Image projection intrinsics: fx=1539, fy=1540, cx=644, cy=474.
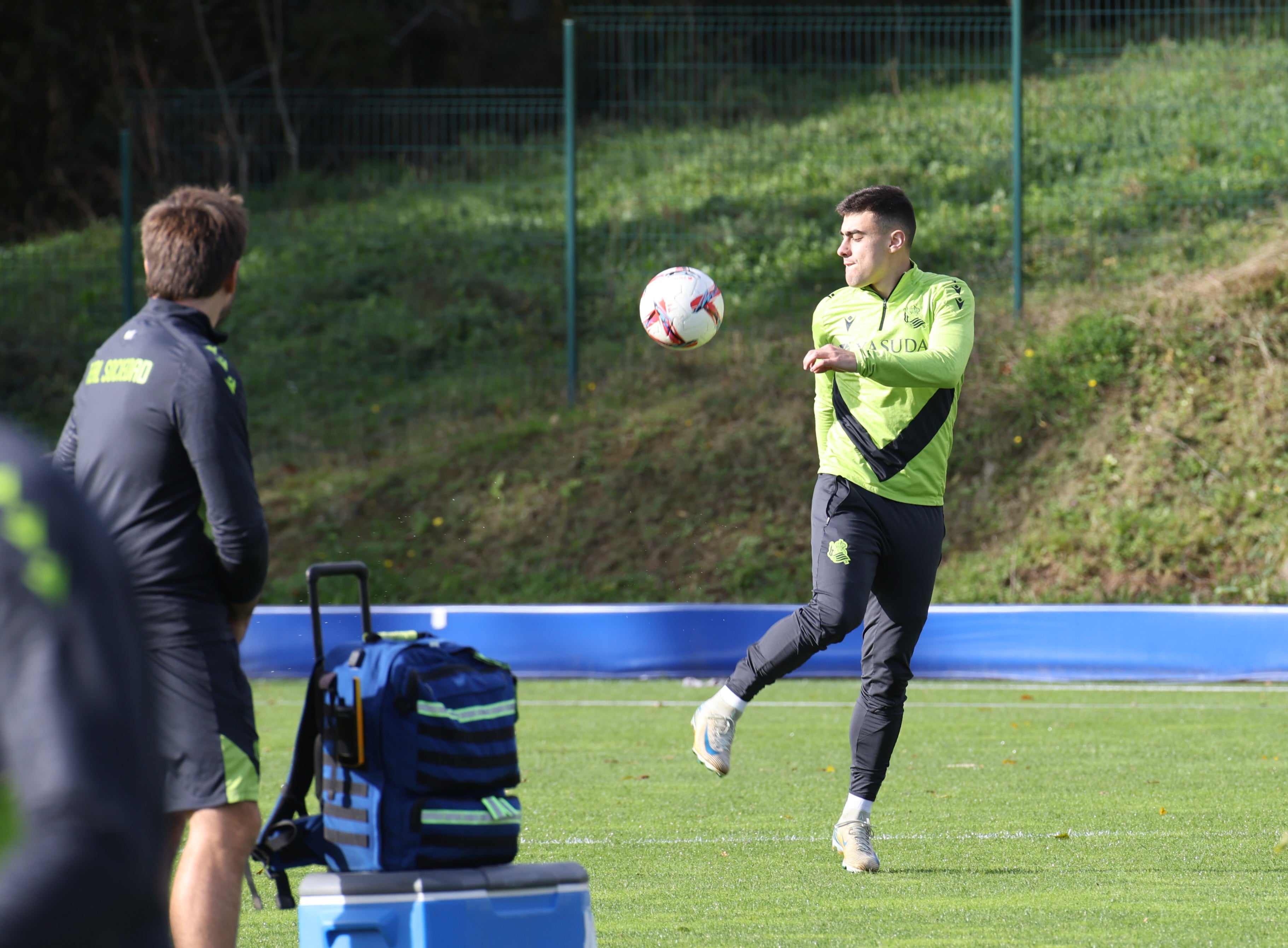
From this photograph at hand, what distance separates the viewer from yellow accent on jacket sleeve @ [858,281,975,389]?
17.6ft

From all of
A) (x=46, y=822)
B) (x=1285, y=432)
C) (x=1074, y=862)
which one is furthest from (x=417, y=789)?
(x=1285, y=432)

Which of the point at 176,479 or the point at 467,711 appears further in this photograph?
the point at 176,479

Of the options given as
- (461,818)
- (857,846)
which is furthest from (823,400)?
(461,818)

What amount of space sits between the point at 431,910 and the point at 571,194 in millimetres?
13471

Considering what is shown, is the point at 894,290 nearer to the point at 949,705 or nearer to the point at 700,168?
the point at 949,705

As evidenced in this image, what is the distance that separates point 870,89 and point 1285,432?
19.2ft

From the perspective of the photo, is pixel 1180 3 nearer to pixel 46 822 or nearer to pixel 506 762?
pixel 506 762

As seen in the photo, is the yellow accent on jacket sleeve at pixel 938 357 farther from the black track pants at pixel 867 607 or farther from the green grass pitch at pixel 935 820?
the green grass pitch at pixel 935 820

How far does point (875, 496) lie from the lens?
5594 millimetres

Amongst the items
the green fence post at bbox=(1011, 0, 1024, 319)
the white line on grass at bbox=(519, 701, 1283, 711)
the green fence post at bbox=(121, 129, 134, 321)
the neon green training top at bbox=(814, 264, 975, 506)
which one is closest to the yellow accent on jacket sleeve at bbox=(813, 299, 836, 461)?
the neon green training top at bbox=(814, 264, 975, 506)

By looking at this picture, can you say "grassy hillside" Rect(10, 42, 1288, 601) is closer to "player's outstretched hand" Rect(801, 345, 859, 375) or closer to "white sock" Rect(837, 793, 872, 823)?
"white sock" Rect(837, 793, 872, 823)

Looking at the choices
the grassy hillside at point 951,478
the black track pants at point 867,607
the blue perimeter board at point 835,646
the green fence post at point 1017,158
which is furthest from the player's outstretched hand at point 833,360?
the green fence post at point 1017,158

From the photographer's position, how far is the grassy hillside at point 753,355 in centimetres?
1430

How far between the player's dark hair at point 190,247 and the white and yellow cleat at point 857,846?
3050 mm
